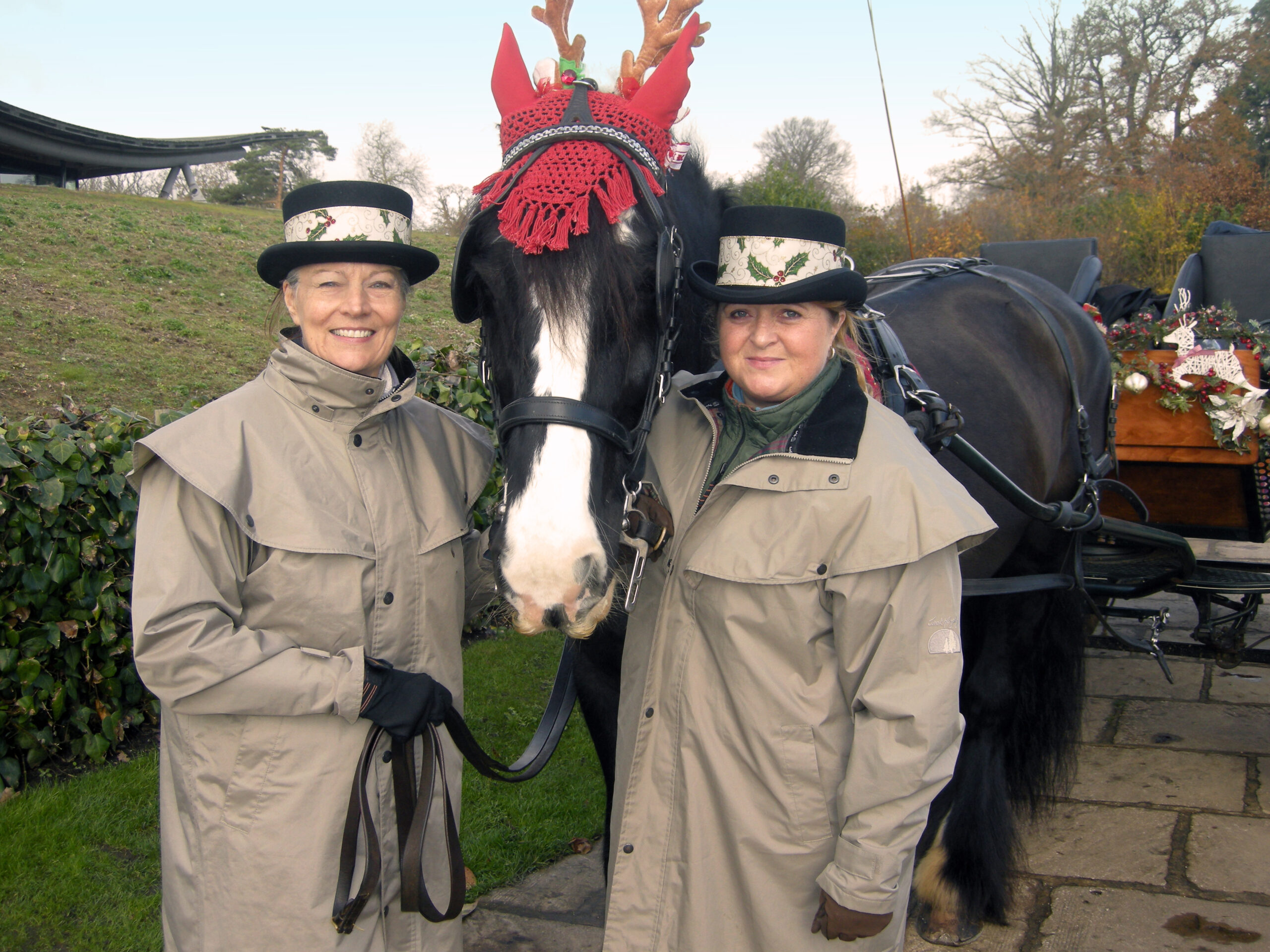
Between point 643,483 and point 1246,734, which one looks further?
point 1246,734

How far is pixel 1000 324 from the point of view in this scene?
125 inches

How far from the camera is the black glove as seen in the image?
159cm

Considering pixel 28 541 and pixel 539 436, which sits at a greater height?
pixel 539 436

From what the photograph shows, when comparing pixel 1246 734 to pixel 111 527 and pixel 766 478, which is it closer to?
pixel 766 478

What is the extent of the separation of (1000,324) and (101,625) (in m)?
3.31

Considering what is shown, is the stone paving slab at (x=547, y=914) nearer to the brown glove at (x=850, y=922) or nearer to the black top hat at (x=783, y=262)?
the brown glove at (x=850, y=922)

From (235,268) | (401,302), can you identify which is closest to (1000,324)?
(401,302)

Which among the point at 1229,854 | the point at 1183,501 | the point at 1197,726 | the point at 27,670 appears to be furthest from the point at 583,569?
the point at 1197,726

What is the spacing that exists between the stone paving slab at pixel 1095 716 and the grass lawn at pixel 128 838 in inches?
86.9

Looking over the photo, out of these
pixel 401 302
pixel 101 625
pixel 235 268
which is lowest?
pixel 101 625

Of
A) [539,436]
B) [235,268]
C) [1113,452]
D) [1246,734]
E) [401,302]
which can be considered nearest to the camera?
[539,436]

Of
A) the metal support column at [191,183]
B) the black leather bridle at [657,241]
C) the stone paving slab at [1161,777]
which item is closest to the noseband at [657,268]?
the black leather bridle at [657,241]

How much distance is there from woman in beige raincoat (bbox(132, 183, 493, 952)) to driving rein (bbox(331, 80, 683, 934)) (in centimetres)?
3

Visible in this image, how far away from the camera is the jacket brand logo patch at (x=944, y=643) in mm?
1539
